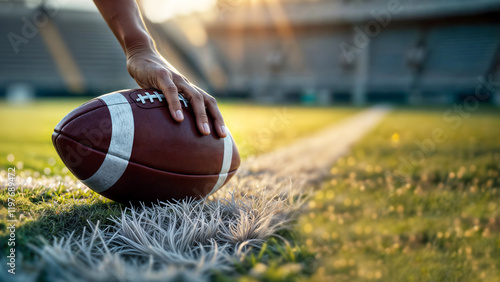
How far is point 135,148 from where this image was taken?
5.60 feet

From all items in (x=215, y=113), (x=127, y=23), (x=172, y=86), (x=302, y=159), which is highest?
(x=127, y=23)

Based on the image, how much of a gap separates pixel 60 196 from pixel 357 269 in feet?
4.75

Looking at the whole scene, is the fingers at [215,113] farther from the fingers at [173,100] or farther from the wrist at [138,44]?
the wrist at [138,44]

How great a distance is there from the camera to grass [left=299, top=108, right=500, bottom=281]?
1.33 m

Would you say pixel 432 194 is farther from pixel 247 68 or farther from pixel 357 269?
pixel 247 68

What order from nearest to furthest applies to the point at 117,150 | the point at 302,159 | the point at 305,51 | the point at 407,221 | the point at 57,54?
the point at 117,150 < the point at 407,221 < the point at 302,159 < the point at 57,54 < the point at 305,51

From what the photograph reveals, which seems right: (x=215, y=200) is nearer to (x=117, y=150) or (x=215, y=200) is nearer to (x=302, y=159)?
(x=117, y=150)

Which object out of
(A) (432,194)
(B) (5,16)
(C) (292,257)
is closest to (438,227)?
(A) (432,194)

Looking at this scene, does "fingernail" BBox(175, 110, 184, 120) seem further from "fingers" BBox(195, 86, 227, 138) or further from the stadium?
"fingers" BBox(195, 86, 227, 138)

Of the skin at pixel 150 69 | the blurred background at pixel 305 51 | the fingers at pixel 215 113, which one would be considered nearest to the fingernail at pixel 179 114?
the skin at pixel 150 69

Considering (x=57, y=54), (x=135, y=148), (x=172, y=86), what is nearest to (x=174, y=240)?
(x=135, y=148)

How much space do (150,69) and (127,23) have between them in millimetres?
370

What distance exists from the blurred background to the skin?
1673 cm

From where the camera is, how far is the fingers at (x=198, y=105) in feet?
5.87
